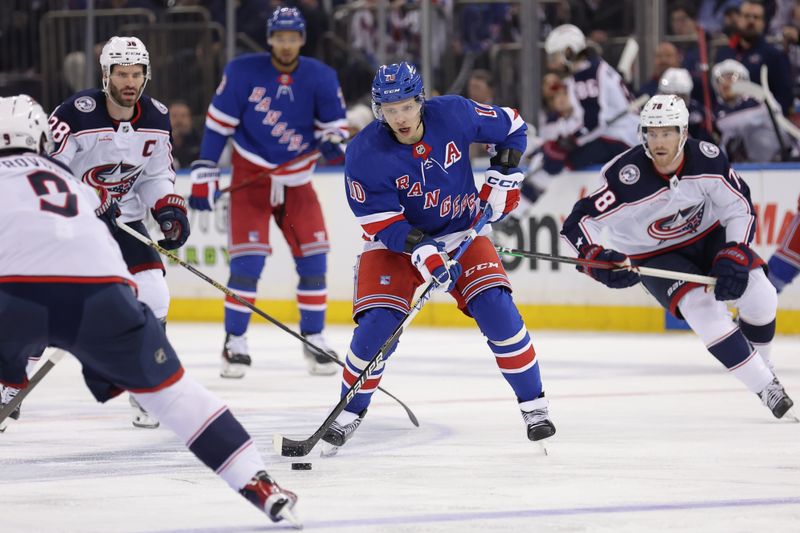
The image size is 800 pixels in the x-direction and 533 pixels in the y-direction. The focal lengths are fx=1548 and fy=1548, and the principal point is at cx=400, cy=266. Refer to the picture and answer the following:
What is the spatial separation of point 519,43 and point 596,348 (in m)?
2.72

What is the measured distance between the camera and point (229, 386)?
23.5 ft

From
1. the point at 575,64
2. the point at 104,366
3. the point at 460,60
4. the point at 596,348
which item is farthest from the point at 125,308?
the point at 460,60

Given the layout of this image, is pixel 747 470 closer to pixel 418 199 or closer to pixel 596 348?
pixel 418 199

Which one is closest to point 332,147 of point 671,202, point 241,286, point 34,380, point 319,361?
point 241,286

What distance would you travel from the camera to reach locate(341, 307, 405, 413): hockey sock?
4.91m

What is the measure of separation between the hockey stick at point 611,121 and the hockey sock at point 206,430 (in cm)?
611

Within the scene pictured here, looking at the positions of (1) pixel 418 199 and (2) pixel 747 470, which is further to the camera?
(1) pixel 418 199

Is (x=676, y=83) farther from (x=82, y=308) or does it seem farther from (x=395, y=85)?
(x=82, y=308)

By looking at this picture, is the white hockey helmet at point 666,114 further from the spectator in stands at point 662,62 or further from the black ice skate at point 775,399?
the spectator in stands at point 662,62

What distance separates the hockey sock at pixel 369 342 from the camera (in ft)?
16.1

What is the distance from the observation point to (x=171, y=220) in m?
5.71

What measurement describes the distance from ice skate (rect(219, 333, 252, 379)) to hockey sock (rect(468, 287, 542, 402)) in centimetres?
273

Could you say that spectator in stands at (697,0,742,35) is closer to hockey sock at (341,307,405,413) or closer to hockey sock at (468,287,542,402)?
hockey sock at (468,287,542,402)

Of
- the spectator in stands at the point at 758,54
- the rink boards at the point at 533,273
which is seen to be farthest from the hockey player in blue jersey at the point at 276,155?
the spectator in stands at the point at 758,54
